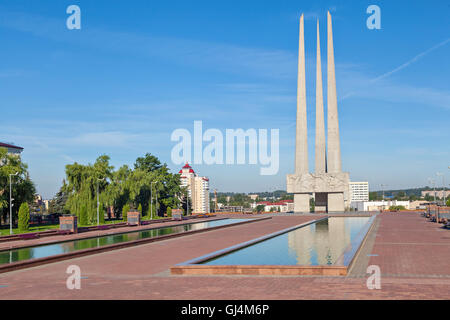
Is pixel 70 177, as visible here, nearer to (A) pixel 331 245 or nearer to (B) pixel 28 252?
(B) pixel 28 252

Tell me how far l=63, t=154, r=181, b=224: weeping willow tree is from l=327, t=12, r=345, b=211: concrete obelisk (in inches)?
840

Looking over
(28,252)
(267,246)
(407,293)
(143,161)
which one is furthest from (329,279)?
(143,161)

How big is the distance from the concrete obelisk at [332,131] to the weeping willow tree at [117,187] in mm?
21331

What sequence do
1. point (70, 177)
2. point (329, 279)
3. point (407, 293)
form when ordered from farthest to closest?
point (70, 177)
point (329, 279)
point (407, 293)

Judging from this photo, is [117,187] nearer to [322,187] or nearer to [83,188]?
[83,188]

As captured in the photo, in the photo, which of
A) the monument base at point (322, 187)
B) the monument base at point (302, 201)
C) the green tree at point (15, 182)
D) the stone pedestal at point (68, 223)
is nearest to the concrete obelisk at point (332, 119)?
the monument base at point (322, 187)

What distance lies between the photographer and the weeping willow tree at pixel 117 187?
42.0 m

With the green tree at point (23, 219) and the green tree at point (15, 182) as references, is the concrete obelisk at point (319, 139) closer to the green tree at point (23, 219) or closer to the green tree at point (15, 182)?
the green tree at point (15, 182)

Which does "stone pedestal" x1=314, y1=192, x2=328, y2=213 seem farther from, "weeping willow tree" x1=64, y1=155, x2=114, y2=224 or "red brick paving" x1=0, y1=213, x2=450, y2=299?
"red brick paving" x1=0, y1=213, x2=450, y2=299

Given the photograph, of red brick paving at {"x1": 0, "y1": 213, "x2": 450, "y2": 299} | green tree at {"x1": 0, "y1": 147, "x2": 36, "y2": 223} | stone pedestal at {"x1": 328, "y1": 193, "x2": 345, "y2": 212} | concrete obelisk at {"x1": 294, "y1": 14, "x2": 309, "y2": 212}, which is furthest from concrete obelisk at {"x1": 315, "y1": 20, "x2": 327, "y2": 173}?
red brick paving at {"x1": 0, "y1": 213, "x2": 450, "y2": 299}

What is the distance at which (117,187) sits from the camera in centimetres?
4731

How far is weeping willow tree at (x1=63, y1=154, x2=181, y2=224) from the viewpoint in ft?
138
